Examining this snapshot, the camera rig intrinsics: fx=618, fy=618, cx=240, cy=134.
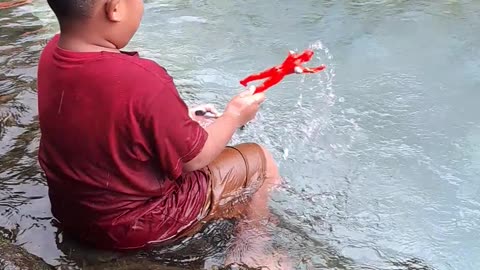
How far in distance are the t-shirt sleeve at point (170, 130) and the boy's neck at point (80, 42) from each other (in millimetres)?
219

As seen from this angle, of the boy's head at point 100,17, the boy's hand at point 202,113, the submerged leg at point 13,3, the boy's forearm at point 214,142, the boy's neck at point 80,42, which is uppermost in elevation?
the boy's head at point 100,17

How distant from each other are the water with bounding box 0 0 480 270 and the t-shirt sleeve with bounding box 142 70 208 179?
1.41 feet

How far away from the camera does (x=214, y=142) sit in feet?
6.55

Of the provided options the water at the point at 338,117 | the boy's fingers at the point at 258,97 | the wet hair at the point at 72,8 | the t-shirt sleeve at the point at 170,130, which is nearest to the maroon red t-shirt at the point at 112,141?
the t-shirt sleeve at the point at 170,130

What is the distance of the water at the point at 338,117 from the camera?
8.04 feet

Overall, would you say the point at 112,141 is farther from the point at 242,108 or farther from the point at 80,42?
the point at 242,108

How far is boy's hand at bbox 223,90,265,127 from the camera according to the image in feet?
7.00

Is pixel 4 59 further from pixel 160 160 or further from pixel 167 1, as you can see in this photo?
pixel 160 160

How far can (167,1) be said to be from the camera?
5590 mm

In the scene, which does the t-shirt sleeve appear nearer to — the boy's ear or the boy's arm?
the boy's arm

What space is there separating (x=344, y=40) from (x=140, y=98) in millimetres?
2890

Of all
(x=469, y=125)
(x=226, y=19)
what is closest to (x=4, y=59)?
(x=226, y=19)

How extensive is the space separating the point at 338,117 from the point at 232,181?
1264 mm

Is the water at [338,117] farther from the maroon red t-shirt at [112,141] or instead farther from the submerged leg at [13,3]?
the submerged leg at [13,3]
